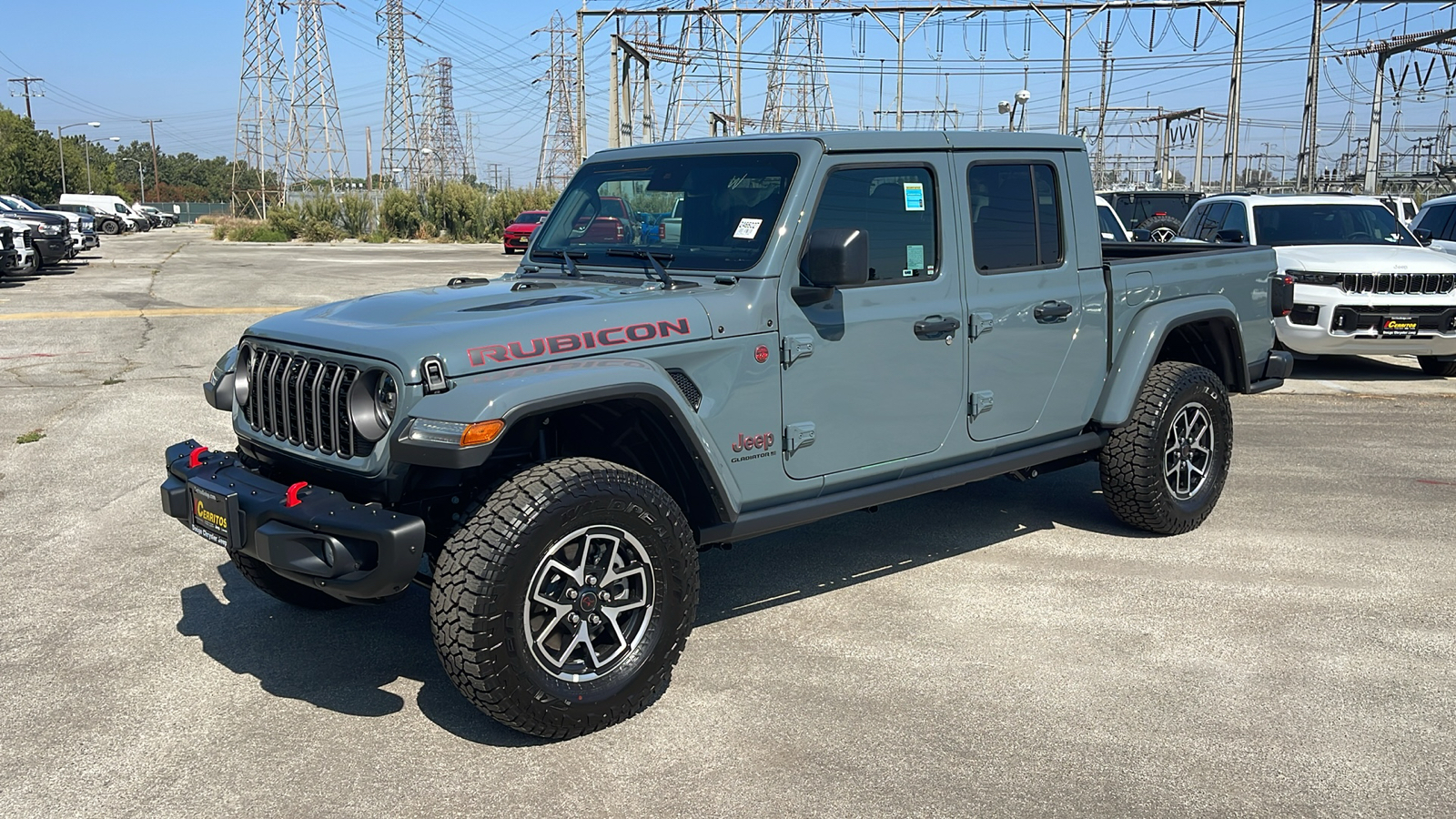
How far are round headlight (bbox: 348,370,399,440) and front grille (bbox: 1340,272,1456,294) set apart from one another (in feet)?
31.2

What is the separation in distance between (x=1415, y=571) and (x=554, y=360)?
431 cm

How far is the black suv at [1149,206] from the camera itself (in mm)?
21359

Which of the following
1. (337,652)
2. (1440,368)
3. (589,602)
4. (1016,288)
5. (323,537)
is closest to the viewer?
(323,537)

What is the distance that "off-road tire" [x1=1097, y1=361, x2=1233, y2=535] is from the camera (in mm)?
5719

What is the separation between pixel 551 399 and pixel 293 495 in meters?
0.90

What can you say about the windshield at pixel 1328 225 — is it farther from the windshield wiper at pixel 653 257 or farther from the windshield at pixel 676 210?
the windshield wiper at pixel 653 257

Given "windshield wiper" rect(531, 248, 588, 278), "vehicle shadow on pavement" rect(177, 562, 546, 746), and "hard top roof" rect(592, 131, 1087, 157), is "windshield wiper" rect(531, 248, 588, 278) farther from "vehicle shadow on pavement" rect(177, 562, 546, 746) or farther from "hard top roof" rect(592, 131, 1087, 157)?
"vehicle shadow on pavement" rect(177, 562, 546, 746)

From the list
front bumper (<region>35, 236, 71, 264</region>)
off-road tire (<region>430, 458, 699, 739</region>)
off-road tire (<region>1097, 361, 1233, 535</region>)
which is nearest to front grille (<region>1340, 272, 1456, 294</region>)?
off-road tire (<region>1097, 361, 1233, 535</region>)

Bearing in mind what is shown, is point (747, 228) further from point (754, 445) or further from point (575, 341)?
point (575, 341)

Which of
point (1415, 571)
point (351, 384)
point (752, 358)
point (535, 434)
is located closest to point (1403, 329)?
point (1415, 571)

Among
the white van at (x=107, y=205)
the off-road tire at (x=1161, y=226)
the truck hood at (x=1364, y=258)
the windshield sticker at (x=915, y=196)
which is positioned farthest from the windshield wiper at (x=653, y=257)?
the white van at (x=107, y=205)

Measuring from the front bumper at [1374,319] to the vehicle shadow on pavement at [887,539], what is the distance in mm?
4614

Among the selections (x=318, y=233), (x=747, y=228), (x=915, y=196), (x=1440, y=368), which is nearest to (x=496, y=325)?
(x=747, y=228)

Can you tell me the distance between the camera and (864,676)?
14.2ft
